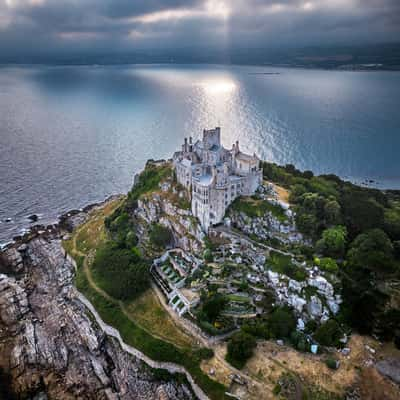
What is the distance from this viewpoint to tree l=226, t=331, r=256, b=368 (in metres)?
46.0

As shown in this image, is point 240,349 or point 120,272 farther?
point 120,272

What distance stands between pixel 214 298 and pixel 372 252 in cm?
2849

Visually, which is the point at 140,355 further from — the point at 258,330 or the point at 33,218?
the point at 33,218

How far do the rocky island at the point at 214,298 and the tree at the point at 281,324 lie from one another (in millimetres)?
220

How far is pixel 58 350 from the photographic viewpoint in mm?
54500

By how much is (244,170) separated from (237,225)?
12505 mm

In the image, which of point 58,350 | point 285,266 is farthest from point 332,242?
point 58,350

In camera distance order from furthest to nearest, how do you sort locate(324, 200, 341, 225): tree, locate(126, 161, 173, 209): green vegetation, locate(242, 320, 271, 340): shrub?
locate(126, 161, 173, 209): green vegetation
locate(324, 200, 341, 225): tree
locate(242, 320, 271, 340): shrub

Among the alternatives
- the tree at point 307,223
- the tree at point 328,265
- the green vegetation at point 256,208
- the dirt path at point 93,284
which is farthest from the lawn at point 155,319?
the tree at point 307,223

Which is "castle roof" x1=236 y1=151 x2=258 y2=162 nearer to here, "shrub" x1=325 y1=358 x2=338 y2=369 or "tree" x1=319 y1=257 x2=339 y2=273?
"tree" x1=319 y1=257 x2=339 y2=273

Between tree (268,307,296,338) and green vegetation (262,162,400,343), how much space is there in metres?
9.01

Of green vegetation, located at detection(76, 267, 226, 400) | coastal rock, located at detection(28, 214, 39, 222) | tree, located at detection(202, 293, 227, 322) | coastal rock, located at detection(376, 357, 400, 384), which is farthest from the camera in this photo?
coastal rock, located at detection(28, 214, 39, 222)

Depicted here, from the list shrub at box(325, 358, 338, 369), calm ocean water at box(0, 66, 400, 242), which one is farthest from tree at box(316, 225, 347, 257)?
calm ocean water at box(0, 66, 400, 242)

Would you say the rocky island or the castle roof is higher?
the castle roof
